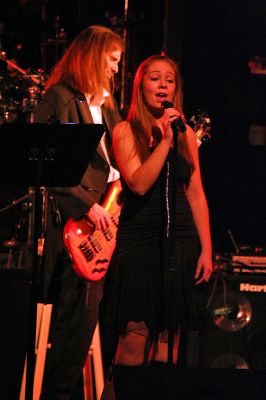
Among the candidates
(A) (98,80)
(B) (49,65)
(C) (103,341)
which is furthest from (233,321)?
(B) (49,65)

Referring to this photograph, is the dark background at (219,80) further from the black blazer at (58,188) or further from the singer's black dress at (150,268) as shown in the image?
the singer's black dress at (150,268)

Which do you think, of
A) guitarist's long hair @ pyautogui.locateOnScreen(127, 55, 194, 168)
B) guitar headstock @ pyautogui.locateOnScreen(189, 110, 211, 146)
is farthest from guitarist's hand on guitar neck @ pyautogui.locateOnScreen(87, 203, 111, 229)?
guitar headstock @ pyautogui.locateOnScreen(189, 110, 211, 146)

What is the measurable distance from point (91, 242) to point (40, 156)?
92cm

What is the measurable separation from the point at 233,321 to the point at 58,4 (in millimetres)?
3940

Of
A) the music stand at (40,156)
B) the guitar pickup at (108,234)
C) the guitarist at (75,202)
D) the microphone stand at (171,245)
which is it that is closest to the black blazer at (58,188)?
the guitarist at (75,202)

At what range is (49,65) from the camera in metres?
7.08

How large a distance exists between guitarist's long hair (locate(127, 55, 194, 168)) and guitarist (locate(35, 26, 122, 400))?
1.50 ft

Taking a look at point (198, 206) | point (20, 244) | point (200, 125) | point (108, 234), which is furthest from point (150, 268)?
point (20, 244)

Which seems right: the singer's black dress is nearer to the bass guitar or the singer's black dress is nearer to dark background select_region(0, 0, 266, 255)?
the bass guitar

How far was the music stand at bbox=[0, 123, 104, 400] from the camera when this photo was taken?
9.55 feet

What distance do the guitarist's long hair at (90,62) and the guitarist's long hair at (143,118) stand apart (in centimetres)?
49

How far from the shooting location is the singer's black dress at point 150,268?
336cm

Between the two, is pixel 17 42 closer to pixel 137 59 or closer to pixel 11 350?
pixel 137 59

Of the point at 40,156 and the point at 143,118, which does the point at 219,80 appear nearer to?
the point at 143,118
